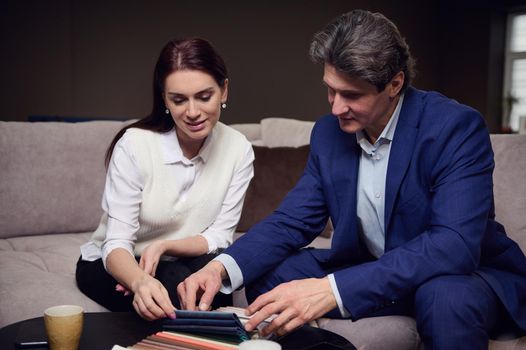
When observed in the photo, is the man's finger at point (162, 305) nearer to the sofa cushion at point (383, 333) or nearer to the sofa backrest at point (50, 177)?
the sofa cushion at point (383, 333)

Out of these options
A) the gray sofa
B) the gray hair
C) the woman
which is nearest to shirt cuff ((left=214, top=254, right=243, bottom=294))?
the woman

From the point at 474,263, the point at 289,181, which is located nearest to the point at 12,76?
the point at 289,181

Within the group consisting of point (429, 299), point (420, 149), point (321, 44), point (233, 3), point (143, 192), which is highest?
point (233, 3)

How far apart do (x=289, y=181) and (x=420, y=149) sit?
1.11m

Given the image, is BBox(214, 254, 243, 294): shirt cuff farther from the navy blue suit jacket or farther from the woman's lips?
the woman's lips

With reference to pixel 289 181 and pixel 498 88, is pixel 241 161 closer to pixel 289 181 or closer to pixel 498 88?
pixel 289 181

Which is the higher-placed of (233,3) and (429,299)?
(233,3)

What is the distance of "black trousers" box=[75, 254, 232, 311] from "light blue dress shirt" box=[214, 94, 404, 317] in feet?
0.56

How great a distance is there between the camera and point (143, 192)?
189 cm

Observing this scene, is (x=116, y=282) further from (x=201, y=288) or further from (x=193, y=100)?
(x=193, y=100)

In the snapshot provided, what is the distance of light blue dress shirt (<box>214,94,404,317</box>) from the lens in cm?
167

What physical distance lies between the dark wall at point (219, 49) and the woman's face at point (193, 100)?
3.99 meters

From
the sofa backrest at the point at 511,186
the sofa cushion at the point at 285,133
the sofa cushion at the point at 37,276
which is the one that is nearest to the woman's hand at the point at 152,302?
the sofa cushion at the point at 37,276

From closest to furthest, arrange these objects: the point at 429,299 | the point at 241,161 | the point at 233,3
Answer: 1. the point at 429,299
2. the point at 241,161
3. the point at 233,3
